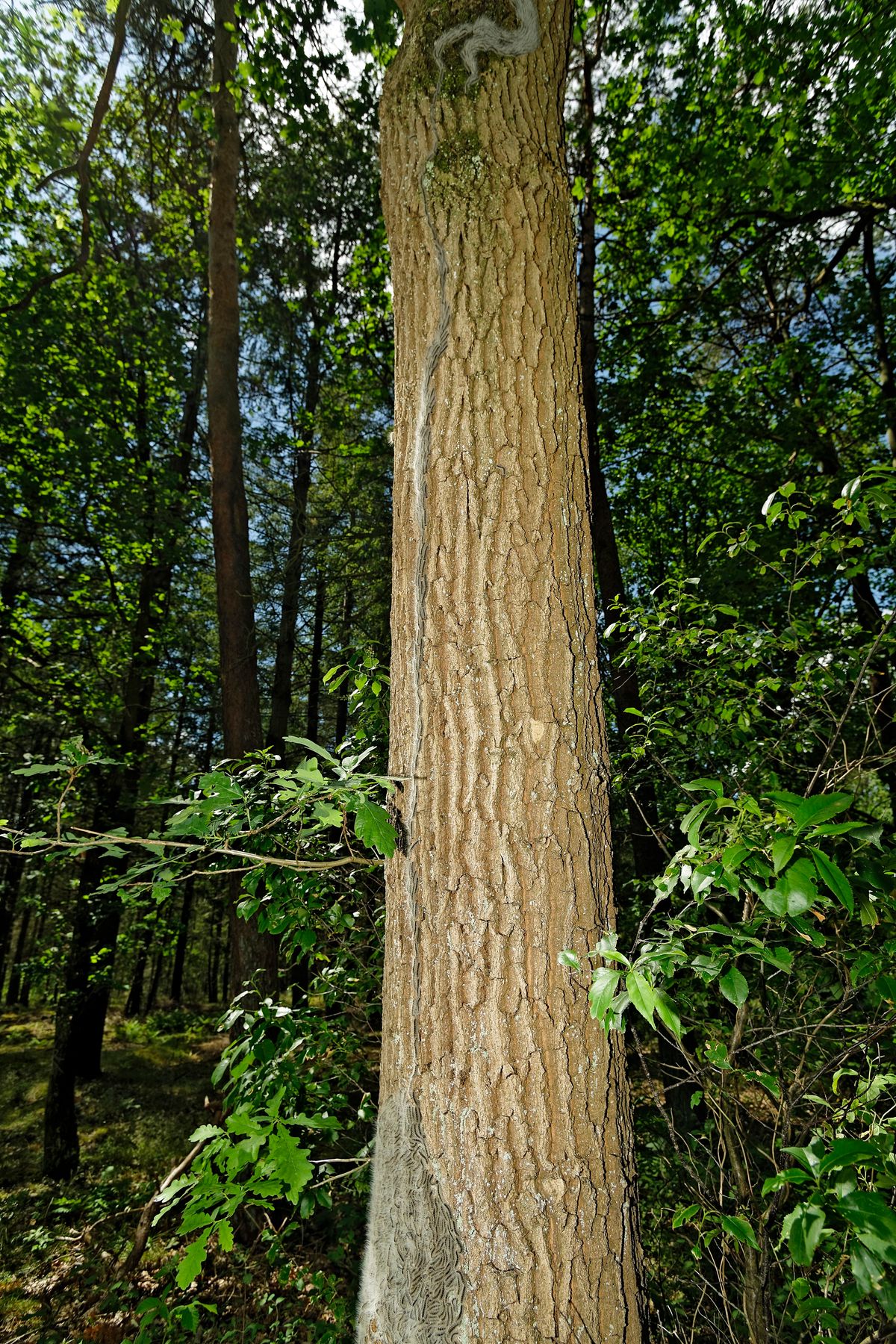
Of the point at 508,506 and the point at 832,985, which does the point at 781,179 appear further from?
the point at 832,985

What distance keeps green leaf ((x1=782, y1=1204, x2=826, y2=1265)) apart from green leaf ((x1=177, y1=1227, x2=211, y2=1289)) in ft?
3.99

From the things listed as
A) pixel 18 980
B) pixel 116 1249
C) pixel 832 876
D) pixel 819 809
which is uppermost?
pixel 819 809

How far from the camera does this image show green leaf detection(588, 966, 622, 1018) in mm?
1033

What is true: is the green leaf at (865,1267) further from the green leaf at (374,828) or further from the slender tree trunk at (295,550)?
the slender tree trunk at (295,550)

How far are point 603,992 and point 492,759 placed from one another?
50 cm

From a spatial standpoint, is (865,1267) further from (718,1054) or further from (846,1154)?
(718,1054)

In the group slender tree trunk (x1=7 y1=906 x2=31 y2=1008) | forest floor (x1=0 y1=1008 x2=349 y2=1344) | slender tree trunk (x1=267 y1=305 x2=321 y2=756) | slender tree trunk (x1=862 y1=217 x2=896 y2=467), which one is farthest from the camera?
slender tree trunk (x1=7 y1=906 x2=31 y2=1008)

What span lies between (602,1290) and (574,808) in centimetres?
92

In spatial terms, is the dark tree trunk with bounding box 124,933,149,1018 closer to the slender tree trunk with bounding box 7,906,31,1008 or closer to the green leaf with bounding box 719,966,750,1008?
the slender tree trunk with bounding box 7,906,31,1008

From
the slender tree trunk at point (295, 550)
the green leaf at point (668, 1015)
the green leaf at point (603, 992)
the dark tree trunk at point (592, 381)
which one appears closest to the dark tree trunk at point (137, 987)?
the slender tree trunk at point (295, 550)

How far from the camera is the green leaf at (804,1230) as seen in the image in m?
0.95

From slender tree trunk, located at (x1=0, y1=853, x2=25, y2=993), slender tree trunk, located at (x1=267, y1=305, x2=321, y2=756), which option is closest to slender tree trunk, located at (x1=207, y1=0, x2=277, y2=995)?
slender tree trunk, located at (x1=267, y1=305, x2=321, y2=756)

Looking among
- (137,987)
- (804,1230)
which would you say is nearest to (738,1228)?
(804,1230)

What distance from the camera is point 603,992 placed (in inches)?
40.6
